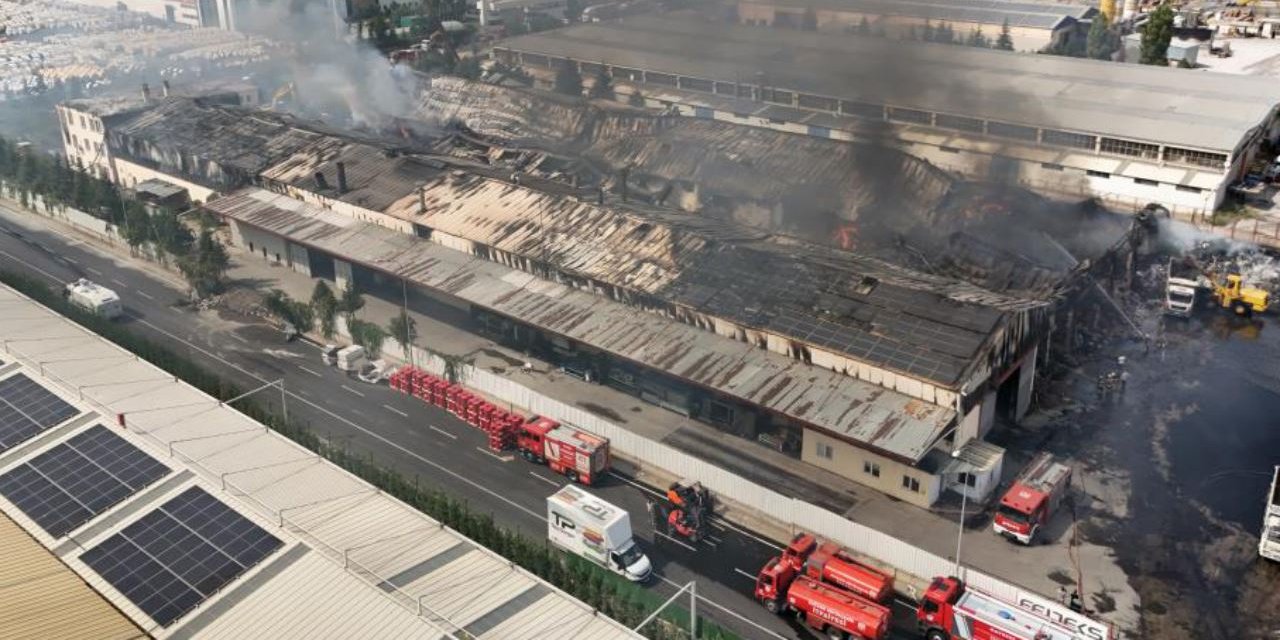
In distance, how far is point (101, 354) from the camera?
139 ft

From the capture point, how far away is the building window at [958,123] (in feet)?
256

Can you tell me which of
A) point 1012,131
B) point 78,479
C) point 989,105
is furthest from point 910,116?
point 78,479

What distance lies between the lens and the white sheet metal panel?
26.5m

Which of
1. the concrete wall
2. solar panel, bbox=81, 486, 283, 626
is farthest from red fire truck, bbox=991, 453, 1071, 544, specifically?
solar panel, bbox=81, 486, 283, 626

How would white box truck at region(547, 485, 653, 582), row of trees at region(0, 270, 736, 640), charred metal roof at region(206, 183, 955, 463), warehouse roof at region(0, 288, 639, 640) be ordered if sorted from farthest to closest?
charred metal roof at region(206, 183, 955, 463)
white box truck at region(547, 485, 653, 582)
row of trees at region(0, 270, 736, 640)
warehouse roof at region(0, 288, 639, 640)

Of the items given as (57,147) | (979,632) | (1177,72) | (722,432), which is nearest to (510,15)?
(57,147)

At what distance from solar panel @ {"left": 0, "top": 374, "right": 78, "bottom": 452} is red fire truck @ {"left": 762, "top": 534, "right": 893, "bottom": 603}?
25868 mm

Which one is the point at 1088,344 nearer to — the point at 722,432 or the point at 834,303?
the point at 834,303

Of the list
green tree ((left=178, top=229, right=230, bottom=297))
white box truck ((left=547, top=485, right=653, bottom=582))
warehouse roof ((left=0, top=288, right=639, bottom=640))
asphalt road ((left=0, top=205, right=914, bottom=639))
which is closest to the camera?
warehouse roof ((left=0, top=288, right=639, bottom=640))

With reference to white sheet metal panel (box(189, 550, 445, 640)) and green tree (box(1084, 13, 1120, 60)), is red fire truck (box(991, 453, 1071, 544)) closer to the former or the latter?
white sheet metal panel (box(189, 550, 445, 640))

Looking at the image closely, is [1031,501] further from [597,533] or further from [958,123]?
[958,123]

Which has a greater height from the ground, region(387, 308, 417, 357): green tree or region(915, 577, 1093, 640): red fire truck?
region(387, 308, 417, 357): green tree

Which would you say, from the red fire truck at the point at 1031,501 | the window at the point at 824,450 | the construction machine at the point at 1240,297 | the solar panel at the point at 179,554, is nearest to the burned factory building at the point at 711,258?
the window at the point at 824,450

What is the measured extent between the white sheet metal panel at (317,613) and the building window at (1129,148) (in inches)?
2526
